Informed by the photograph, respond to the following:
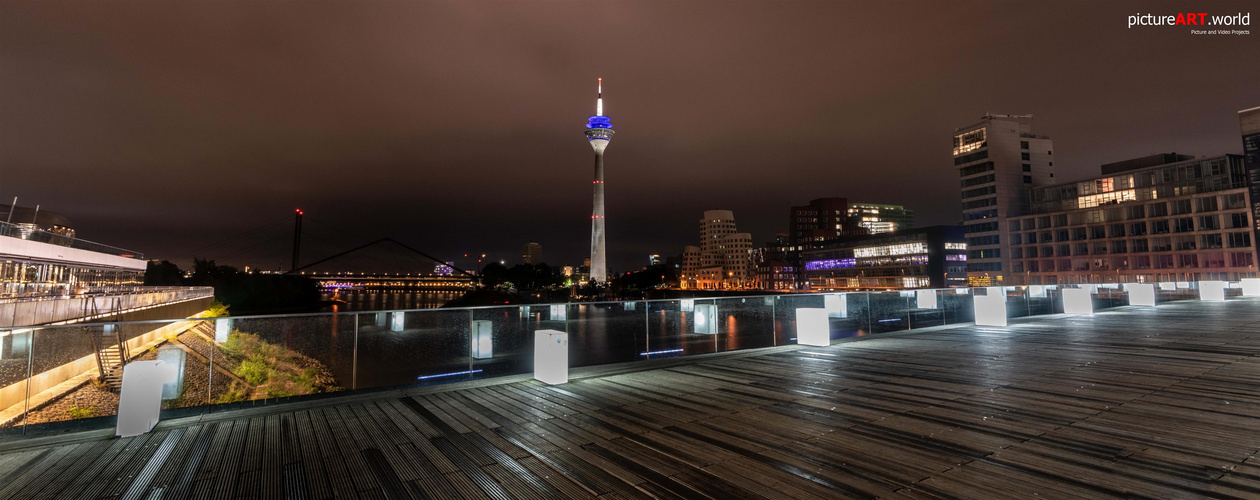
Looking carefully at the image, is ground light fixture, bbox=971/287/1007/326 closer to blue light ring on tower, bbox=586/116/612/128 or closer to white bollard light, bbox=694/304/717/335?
white bollard light, bbox=694/304/717/335

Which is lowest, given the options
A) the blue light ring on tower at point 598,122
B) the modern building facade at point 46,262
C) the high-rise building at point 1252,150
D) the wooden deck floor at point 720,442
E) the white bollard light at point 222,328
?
the wooden deck floor at point 720,442

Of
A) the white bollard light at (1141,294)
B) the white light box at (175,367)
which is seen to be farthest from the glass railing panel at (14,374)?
the white bollard light at (1141,294)

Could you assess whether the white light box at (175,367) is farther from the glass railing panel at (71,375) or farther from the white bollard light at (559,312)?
the white bollard light at (559,312)

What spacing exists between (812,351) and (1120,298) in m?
23.7

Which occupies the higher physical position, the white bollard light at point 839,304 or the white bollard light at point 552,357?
the white bollard light at point 839,304

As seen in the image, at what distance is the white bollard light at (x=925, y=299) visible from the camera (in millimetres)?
16812

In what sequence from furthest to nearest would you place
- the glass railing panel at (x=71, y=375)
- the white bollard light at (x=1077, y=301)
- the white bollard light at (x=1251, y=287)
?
the white bollard light at (x=1251, y=287)
the white bollard light at (x=1077, y=301)
the glass railing panel at (x=71, y=375)

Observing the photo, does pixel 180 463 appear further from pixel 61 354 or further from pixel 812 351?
pixel 812 351

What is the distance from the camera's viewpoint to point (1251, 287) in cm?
2961

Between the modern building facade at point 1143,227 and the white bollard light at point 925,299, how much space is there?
78.6m

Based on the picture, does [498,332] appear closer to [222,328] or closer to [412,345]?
[412,345]

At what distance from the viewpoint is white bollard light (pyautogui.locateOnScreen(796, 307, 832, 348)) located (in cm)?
1249

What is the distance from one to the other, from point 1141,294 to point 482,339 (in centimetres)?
2974

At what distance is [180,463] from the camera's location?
500 centimetres
